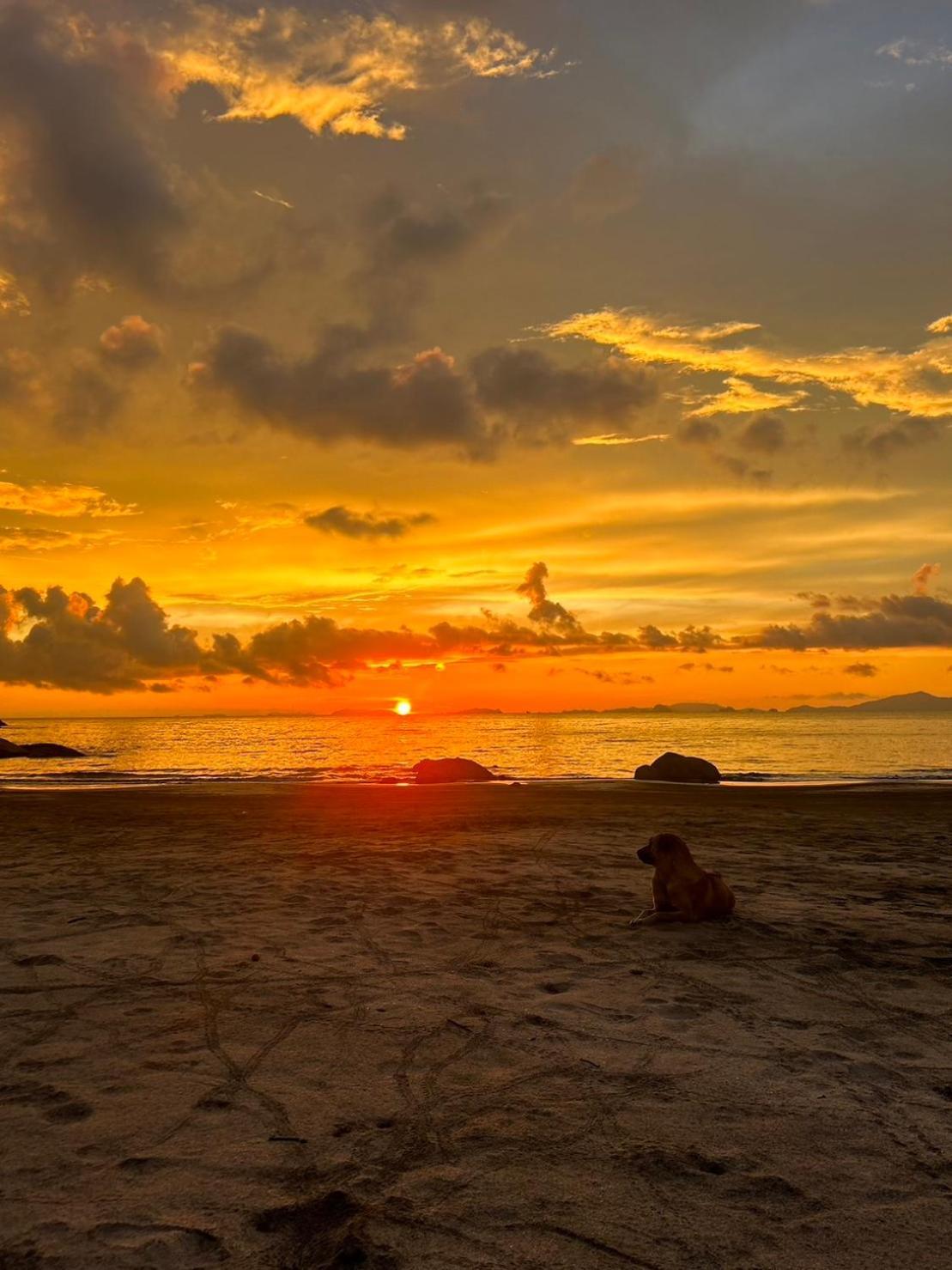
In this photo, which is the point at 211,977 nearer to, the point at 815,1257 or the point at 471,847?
the point at 815,1257

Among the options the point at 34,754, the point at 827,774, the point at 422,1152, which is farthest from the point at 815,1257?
the point at 34,754

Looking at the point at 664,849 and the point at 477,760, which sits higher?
the point at 664,849

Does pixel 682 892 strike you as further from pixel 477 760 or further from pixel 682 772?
pixel 477 760

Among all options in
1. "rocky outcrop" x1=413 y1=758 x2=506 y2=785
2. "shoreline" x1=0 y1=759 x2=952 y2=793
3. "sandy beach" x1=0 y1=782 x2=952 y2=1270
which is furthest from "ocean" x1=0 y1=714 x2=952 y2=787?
"sandy beach" x1=0 y1=782 x2=952 y2=1270

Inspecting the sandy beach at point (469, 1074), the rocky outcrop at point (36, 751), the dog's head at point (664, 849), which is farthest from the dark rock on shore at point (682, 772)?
the rocky outcrop at point (36, 751)

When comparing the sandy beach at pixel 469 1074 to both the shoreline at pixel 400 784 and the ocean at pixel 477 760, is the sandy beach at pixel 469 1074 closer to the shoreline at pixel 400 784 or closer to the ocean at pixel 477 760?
the shoreline at pixel 400 784

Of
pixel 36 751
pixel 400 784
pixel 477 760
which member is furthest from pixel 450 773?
pixel 36 751

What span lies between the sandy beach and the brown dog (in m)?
0.26

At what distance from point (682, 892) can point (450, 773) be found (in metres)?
22.6

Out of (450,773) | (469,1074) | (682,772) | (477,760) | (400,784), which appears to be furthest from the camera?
(477,760)

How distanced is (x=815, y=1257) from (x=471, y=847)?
380 inches

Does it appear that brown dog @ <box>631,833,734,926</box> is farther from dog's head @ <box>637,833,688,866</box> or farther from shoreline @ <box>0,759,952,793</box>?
shoreline @ <box>0,759,952,793</box>

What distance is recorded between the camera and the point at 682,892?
25.3 ft

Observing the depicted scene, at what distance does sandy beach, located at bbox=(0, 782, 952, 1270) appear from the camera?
3.09m
